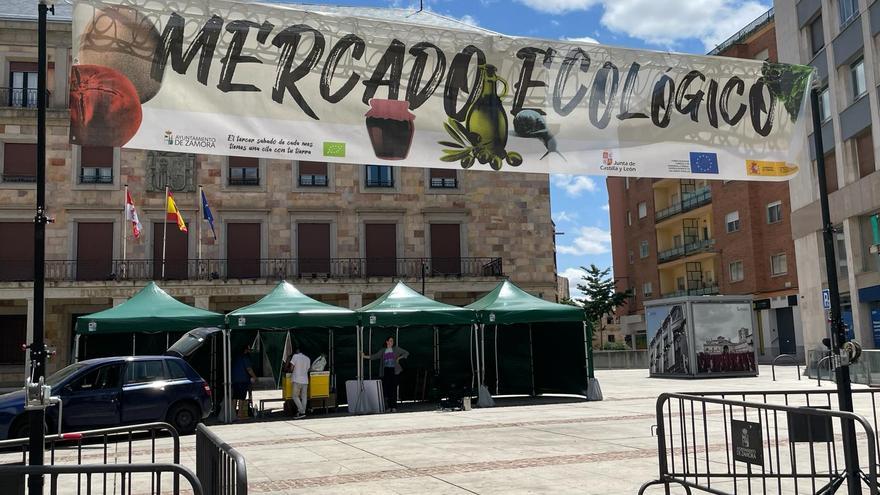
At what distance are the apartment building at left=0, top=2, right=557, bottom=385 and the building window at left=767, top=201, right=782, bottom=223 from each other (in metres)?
15.7

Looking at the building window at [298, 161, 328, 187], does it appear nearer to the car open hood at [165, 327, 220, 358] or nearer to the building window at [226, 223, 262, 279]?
the building window at [226, 223, 262, 279]

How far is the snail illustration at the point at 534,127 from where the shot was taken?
5389mm

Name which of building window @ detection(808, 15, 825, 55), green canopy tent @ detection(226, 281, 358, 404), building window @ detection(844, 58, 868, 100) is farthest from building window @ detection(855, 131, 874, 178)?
green canopy tent @ detection(226, 281, 358, 404)

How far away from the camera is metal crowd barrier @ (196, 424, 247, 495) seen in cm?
406

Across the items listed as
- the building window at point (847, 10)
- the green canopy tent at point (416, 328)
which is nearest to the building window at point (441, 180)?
the green canopy tent at point (416, 328)

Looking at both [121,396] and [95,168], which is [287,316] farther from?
[95,168]

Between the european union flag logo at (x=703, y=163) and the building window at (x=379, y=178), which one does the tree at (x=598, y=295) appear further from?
the european union flag logo at (x=703, y=163)

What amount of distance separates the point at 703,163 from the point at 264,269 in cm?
3308

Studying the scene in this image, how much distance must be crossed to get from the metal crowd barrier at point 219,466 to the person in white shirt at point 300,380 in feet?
38.8

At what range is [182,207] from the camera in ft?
121

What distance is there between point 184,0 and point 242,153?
0.94 meters

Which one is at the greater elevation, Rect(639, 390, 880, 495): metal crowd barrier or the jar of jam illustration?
the jar of jam illustration

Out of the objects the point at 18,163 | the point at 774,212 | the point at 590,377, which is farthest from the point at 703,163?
the point at 774,212

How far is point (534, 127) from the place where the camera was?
5.44m
